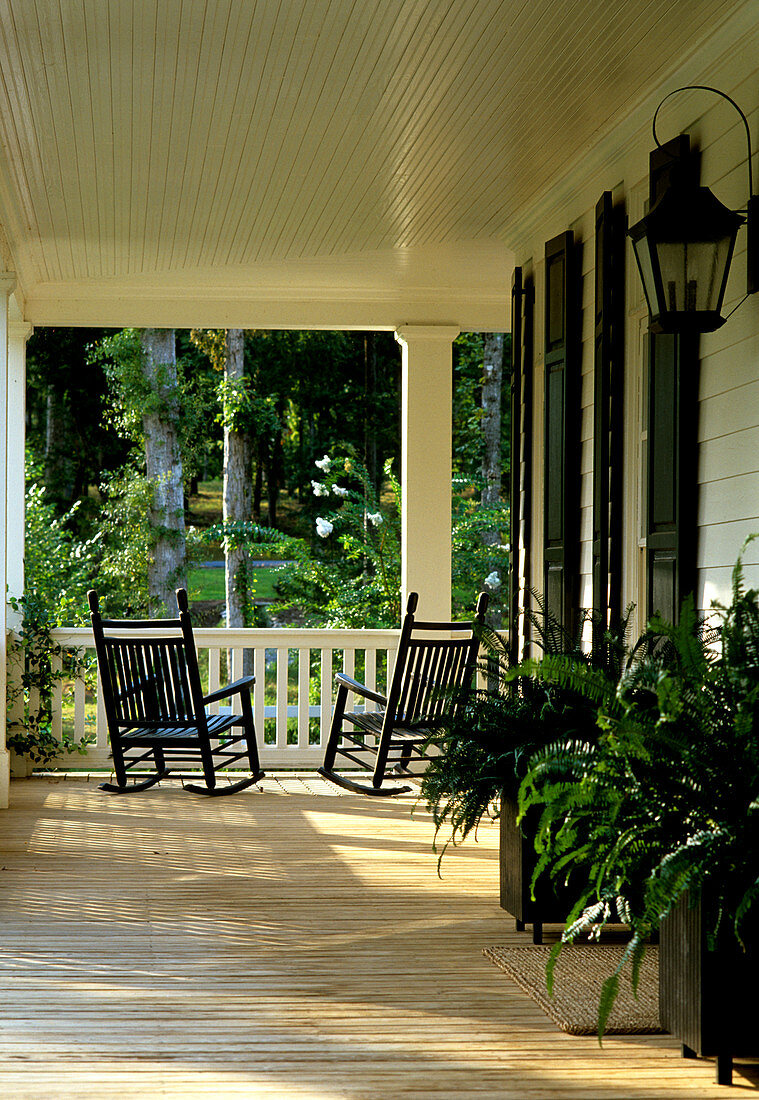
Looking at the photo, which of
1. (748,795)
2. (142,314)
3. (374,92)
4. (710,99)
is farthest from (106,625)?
(748,795)

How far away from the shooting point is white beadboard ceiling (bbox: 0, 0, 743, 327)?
3.62m

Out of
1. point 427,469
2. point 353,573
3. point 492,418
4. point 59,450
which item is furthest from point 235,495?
point 427,469

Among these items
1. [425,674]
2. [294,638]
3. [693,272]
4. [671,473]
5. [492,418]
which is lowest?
[425,674]

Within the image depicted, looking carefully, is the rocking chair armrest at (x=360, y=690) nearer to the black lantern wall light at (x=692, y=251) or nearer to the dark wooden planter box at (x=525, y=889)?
the dark wooden planter box at (x=525, y=889)

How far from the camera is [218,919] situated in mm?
3826

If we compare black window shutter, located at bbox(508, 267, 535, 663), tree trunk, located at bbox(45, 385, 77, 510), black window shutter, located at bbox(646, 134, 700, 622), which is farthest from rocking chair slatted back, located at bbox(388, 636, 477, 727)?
tree trunk, located at bbox(45, 385, 77, 510)

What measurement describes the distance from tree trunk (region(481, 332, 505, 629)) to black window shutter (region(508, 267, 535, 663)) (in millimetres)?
7517

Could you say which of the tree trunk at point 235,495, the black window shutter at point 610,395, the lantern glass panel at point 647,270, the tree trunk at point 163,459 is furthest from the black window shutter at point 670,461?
the tree trunk at point 163,459

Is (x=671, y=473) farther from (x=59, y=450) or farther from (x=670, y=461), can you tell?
(x=59, y=450)

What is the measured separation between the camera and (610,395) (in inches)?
183

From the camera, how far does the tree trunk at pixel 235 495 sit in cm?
1371

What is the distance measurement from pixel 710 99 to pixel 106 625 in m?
3.88

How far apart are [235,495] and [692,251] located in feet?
35.6

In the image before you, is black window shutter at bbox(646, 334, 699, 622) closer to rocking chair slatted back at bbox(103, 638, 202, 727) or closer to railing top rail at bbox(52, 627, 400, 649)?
rocking chair slatted back at bbox(103, 638, 202, 727)
